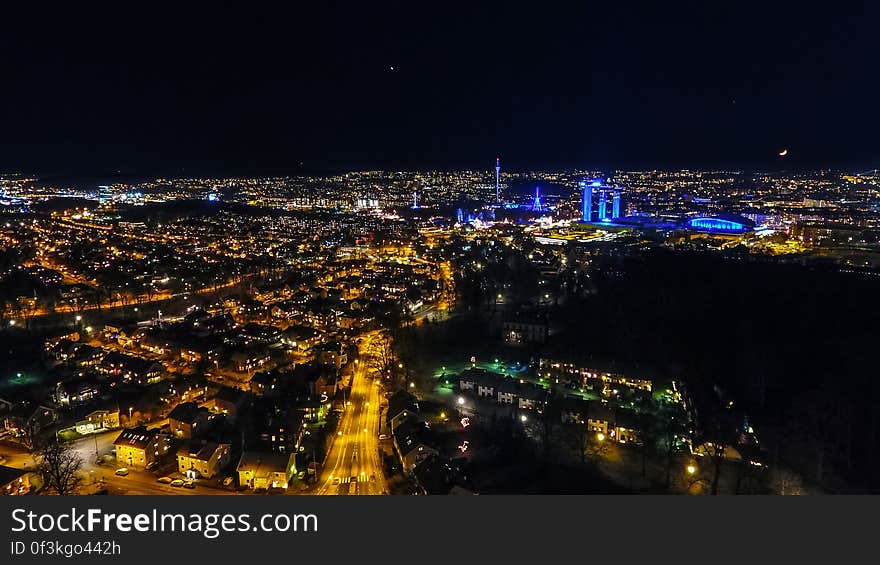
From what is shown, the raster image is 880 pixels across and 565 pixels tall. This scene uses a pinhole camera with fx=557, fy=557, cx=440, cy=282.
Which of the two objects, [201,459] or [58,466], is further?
[201,459]

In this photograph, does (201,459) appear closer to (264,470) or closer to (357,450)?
(264,470)

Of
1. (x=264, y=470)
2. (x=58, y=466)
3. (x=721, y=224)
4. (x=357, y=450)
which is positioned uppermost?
(x=721, y=224)

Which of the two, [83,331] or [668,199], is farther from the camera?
[668,199]

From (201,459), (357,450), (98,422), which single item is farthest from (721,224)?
(98,422)

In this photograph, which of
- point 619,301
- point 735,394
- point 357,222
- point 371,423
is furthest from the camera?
point 357,222

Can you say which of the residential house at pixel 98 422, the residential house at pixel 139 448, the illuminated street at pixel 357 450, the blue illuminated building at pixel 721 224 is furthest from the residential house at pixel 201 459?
the blue illuminated building at pixel 721 224

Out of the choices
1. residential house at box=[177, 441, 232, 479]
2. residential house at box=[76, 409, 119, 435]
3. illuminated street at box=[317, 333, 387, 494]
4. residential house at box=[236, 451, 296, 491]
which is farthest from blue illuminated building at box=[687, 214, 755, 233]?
residential house at box=[76, 409, 119, 435]

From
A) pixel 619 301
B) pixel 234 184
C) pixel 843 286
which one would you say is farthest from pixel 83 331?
pixel 234 184

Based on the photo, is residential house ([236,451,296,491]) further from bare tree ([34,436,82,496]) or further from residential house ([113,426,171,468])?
bare tree ([34,436,82,496])

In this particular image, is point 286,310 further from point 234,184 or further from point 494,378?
point 234,184
